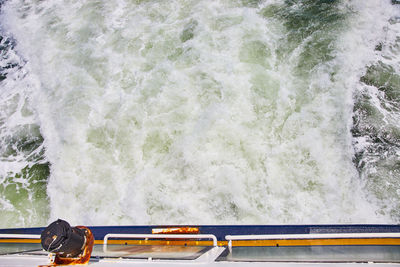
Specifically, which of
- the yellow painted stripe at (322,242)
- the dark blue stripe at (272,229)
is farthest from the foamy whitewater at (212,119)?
the yellow painted stripe at (322,242)

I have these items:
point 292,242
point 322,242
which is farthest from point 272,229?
point 322,242

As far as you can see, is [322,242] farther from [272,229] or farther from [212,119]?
[212,119]

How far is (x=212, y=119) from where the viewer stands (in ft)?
13.9

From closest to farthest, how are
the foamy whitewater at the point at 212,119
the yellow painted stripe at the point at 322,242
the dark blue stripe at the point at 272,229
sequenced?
the yellow painted stripe at the point at 322,242, the dark blue stripe at the point at 272,229, the foamy whitewater at the point at 212,119

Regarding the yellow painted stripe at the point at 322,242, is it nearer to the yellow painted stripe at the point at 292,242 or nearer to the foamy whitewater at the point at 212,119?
the yellow painted stripe at the point at 292,242

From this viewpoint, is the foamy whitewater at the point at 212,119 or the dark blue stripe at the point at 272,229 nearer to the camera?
the dark blue stripe at the point at 272,229

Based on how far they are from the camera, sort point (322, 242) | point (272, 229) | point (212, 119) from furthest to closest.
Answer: point (212, 119) < point (272, 229) < point (322, 242)

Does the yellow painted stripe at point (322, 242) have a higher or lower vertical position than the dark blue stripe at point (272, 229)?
higher

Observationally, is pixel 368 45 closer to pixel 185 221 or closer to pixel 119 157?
pixel 185 221

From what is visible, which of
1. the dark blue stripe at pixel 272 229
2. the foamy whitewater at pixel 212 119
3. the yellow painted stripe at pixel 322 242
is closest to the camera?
the yellow painted stripe at pixel 322 242

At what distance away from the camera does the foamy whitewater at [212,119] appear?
366 centimetres

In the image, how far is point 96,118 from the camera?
4.73m

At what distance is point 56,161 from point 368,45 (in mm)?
5465

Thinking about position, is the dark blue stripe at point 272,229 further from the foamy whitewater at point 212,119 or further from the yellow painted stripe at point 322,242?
the foamy whitewater at point 212,119
